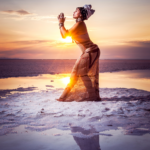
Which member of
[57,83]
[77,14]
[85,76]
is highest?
[77,14]

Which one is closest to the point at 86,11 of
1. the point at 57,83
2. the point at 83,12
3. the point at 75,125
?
the point at 83,12

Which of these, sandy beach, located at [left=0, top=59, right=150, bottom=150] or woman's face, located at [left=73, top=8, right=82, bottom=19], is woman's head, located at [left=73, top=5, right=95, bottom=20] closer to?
woman's face, located at [left=73, top=8, right=82, bottom=19]

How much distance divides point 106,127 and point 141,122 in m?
0.79

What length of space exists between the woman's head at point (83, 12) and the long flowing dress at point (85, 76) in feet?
1.89

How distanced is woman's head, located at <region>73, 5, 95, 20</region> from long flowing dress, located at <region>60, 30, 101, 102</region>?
0.58 m

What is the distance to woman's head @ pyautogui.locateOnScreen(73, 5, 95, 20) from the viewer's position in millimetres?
4754

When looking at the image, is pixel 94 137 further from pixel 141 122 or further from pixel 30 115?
pixel 30 115

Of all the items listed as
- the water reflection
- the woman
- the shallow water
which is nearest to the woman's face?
the woman

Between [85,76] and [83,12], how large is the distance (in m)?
1.84

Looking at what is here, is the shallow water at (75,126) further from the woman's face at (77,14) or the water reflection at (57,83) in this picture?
the water reflection at (57,83)

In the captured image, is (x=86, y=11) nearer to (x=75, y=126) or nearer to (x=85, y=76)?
(x=85, y=76)

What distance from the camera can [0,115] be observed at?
3.70 metres

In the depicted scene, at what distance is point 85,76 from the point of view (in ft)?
16.4

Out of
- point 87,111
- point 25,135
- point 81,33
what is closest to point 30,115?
point 25,135
